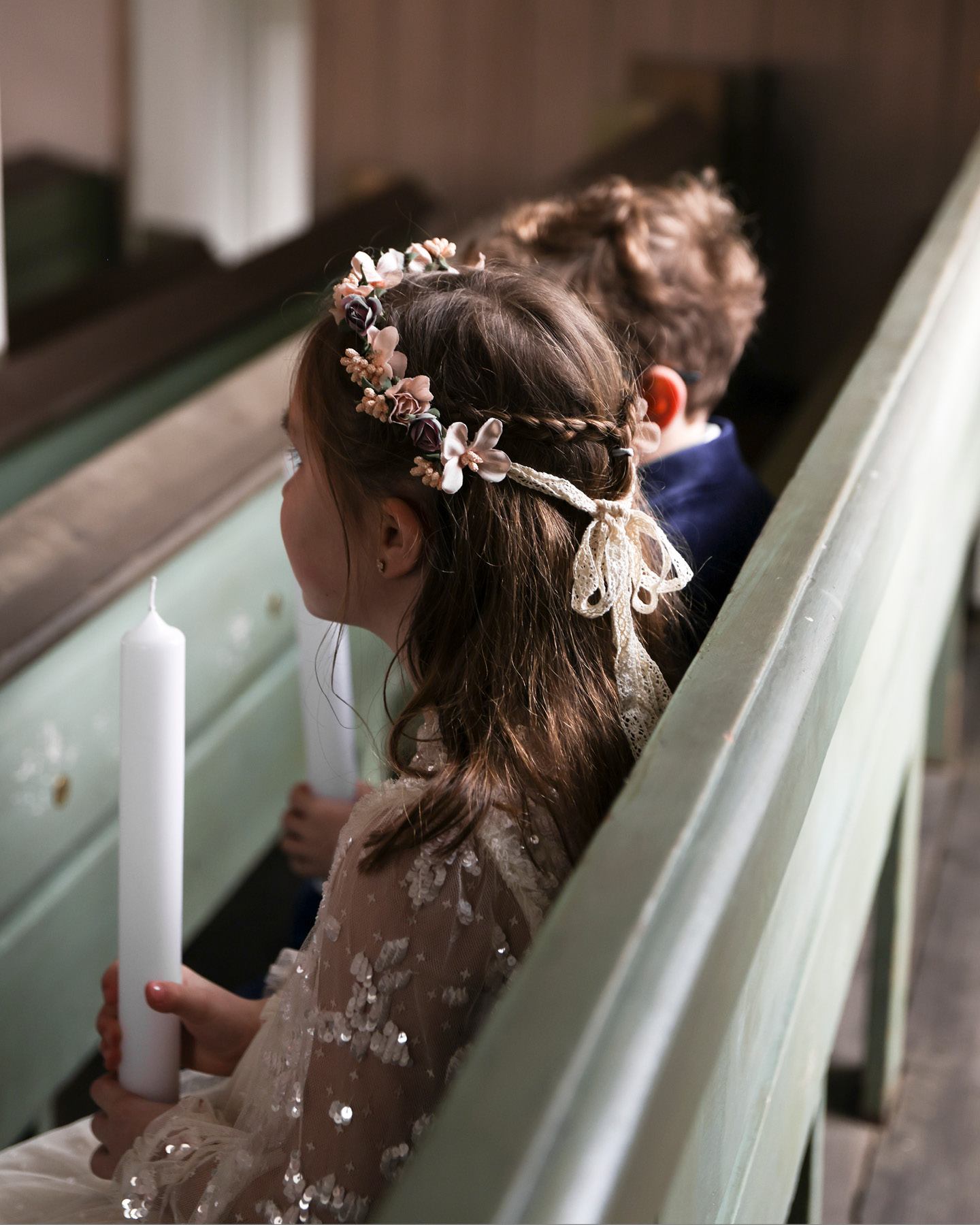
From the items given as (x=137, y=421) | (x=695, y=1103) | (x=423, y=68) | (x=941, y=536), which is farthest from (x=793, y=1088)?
(x=423, y=68)

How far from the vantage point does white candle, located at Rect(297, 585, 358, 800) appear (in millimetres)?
1108

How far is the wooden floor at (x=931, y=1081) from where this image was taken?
6.35 feet

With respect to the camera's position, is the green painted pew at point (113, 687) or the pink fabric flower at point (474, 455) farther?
the green painted pew at point (113, 687)

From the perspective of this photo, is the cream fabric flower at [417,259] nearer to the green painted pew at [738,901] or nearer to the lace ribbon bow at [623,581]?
the lace ribbon bow at [623,581]

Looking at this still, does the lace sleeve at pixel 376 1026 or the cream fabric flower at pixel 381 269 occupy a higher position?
the cream fabric flower at pixel 381 269

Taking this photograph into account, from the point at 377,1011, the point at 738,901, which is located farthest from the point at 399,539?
the point at 738,901

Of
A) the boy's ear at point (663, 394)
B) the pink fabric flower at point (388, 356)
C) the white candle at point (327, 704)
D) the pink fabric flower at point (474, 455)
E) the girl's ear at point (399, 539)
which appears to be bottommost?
the white candle at point (327, 704)

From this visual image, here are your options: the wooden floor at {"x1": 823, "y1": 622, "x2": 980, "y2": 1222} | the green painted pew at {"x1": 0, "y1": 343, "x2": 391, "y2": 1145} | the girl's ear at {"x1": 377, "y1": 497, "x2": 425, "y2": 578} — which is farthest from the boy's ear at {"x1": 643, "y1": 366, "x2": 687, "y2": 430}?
the wooden floor at {"x1": 823, "y1": 622, "x2": 980, "y2": 1222}

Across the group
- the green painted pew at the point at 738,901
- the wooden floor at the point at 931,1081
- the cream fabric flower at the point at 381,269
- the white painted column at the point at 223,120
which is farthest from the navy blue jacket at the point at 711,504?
the white painted column at the point at 223,120

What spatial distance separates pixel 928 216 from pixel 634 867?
348 centimetres

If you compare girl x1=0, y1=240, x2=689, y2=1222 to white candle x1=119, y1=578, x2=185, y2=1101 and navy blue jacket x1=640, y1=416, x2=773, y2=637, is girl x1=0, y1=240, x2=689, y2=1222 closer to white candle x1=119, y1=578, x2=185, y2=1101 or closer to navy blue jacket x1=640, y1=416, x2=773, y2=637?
white candle x1=119, y1=578, x2=185, y2=1101

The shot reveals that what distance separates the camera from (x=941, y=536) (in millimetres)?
1836

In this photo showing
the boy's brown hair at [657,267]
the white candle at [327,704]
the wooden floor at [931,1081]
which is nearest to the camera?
the white candle at [327,704]

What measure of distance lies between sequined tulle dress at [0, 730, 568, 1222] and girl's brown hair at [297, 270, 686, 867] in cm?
5
